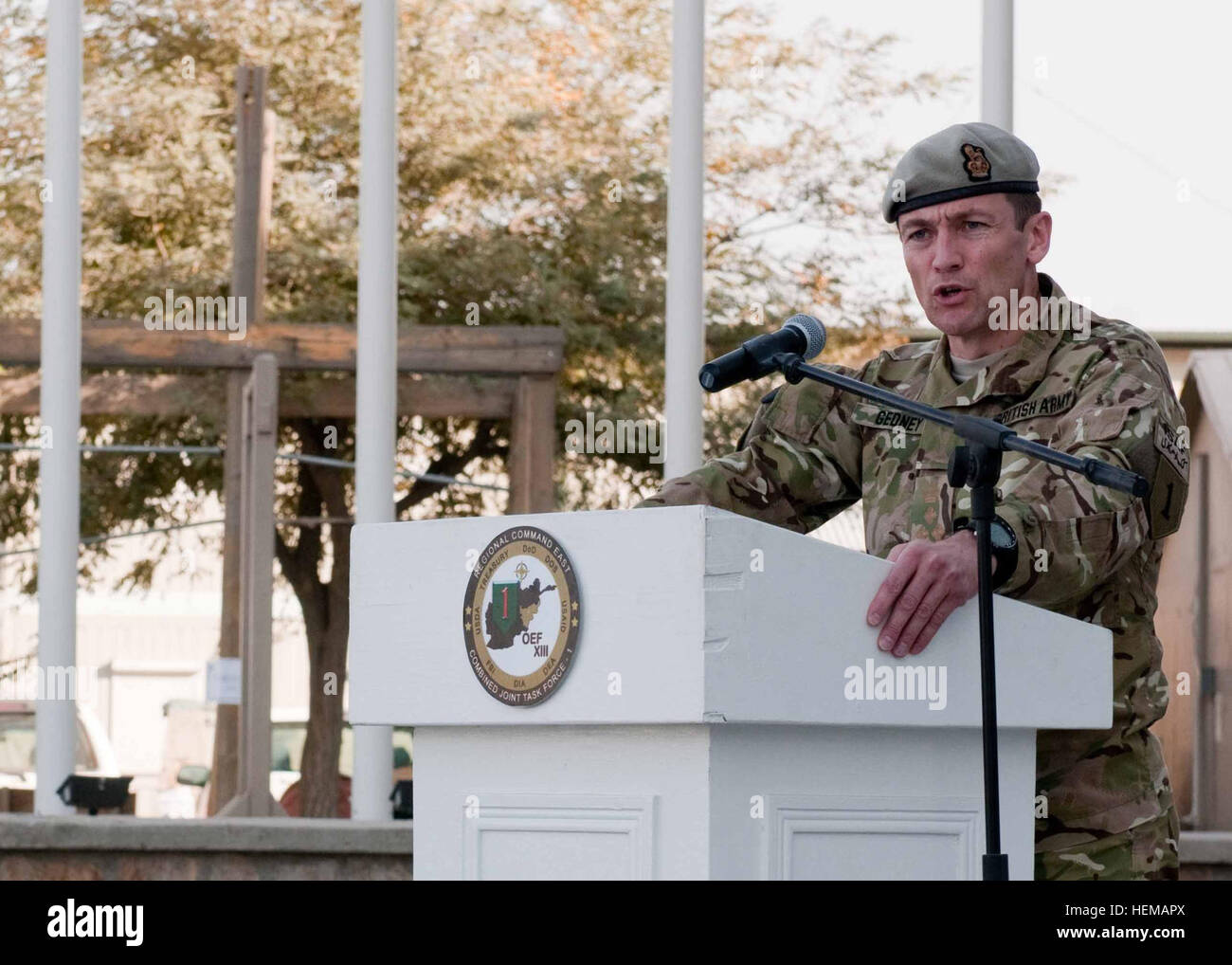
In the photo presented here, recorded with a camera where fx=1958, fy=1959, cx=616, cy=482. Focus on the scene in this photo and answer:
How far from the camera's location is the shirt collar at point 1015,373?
8.96 ft

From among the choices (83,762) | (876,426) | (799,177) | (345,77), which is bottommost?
(83,762)

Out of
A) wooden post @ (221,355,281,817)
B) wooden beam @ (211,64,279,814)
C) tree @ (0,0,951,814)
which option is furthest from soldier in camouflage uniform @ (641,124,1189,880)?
tree @ (0,0,951,814)

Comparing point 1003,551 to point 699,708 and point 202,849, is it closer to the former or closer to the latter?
point 699,708

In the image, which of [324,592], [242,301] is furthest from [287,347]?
Answer: [324,592]

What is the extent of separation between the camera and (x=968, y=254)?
275 cm

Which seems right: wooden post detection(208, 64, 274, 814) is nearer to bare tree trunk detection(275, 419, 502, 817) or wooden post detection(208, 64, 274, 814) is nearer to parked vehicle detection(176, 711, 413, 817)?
parked vehicle detection(176, 711, 413, 817)

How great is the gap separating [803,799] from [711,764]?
0.45ft

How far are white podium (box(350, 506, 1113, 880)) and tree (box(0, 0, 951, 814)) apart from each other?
847 cm

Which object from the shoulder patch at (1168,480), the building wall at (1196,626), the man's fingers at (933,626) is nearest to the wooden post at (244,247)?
the building wall at (1196,626)

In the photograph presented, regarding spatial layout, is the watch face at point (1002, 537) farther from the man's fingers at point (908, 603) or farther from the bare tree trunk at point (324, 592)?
the bare tree trunk at point (324, 592)

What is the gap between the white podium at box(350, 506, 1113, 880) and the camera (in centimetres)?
200
